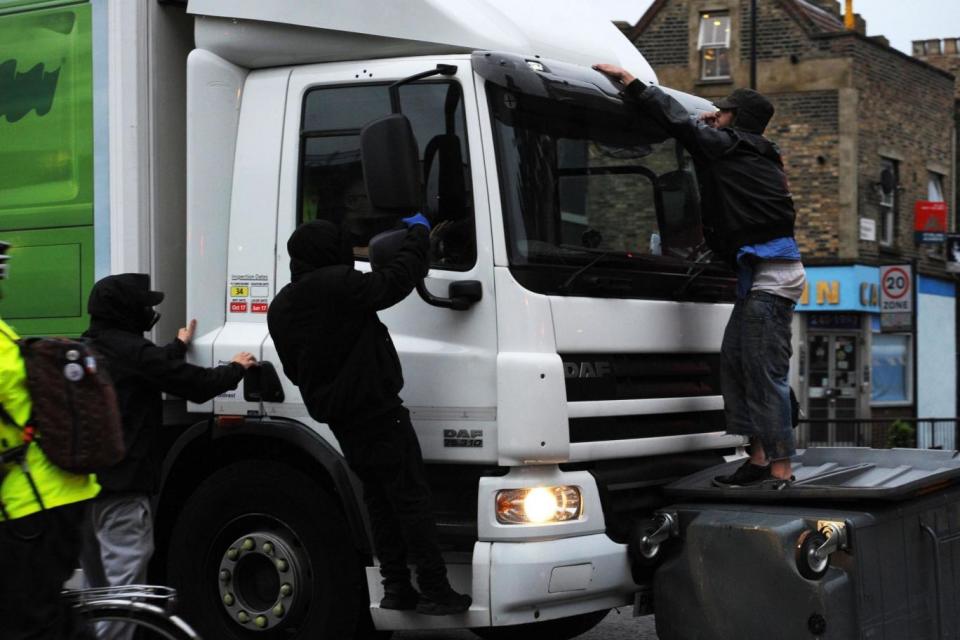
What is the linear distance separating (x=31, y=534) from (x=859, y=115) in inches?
1071

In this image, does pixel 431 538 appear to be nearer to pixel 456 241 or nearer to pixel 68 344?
pixel 456 241

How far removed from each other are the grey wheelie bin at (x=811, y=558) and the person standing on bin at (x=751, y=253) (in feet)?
0.86

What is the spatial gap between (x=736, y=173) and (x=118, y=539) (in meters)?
3.04

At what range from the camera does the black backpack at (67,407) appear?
387cm

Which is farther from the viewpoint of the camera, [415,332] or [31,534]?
[415,332]

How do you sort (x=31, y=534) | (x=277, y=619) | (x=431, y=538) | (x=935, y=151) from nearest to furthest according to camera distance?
(x=31, y=534), (x=431, y=538), (x=277, y=619), (x=935, y=151)

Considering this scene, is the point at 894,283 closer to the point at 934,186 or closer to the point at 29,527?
the point at 934,186

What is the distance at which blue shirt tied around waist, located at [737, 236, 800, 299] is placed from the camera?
5.85 m

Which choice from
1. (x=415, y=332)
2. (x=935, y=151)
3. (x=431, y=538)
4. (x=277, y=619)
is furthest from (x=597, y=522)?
(x=935, y=151)

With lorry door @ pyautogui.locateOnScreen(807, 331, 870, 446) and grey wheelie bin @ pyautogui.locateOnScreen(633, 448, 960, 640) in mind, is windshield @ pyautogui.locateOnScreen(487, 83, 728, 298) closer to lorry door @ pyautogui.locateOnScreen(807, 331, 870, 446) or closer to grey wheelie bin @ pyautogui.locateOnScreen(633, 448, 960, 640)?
grey wheelie bin @ pyautogui.locateOnScreen(633, 448, 960, 640)

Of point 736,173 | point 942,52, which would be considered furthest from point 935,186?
point 736,173

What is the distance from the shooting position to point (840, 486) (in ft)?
17.6

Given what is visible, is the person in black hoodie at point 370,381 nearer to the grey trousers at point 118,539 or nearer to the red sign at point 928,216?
the grey trousers at point 118,539

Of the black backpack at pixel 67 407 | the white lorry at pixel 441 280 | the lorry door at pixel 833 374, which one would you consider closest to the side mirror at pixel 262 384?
the white lorry at pixel 441 280
